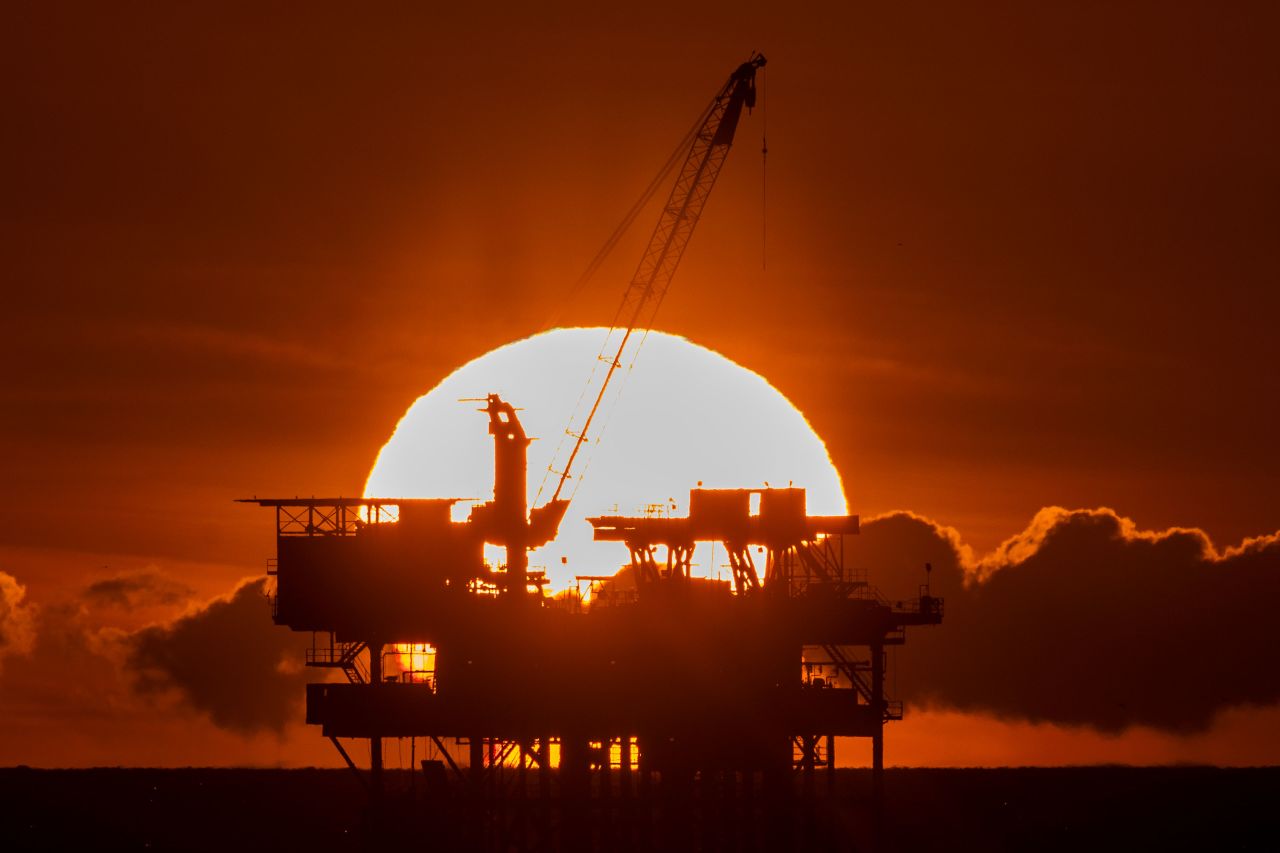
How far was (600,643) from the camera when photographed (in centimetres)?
10750

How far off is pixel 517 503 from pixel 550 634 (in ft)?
32.5

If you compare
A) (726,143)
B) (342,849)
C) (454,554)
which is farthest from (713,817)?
(342,849)

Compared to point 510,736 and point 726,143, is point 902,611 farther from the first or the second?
point 726,143

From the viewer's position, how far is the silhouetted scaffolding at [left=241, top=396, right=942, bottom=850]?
107 m

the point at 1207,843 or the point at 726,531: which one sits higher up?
the point at 726,531

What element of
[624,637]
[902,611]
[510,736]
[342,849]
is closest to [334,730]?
[510,736]

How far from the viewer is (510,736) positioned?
355 ft

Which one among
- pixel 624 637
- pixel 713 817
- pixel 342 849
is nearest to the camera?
pixel 624 637

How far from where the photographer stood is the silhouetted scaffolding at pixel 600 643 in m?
107

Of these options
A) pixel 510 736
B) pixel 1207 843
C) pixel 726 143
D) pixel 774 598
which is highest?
pixel 726 143

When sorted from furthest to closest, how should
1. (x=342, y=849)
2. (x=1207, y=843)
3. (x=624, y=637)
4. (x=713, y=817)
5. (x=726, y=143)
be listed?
(x=1207, y=843)
(x=342, y=849)
(x=726, y=143)
(x=713, y=817)
(x=624, y=637)

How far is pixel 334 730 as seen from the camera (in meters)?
108

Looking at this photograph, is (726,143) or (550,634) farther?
(726,143)

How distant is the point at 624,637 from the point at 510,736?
7922 millimetres
